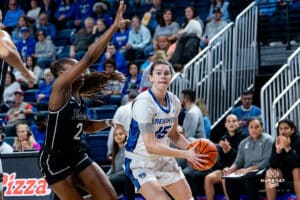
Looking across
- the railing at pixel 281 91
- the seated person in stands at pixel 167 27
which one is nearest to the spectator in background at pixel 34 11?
the seated person in stands at pixel 167 27

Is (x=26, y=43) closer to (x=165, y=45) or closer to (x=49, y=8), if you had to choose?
(x=49, y=8)

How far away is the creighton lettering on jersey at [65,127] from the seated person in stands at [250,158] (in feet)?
13.5

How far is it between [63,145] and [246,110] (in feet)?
19.7

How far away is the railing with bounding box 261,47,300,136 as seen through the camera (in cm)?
1130

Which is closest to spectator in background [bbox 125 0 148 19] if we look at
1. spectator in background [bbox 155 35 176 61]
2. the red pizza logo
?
spectator in background [bbox 155 35 176 61]

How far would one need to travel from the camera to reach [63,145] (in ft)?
20.8

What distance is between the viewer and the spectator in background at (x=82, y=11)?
17172 millimetres

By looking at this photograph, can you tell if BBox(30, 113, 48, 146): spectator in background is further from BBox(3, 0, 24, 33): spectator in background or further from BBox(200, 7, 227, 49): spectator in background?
BBox(3, 0, 24, 33): spectator in background

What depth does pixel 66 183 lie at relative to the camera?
6293 millimetres

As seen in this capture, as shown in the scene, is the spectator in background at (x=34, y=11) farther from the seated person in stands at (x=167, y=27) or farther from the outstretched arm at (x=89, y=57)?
the outstretched arm at (x=89, y=57)

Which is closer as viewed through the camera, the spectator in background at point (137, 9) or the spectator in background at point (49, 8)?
the spectator in background at point (137, 9)

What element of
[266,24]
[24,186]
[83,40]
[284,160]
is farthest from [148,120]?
[83,40]

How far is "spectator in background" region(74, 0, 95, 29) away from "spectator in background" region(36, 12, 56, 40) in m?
0.63

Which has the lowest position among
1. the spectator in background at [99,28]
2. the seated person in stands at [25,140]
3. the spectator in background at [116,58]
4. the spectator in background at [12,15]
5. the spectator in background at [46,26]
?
the seated person in stands at [25,140]
